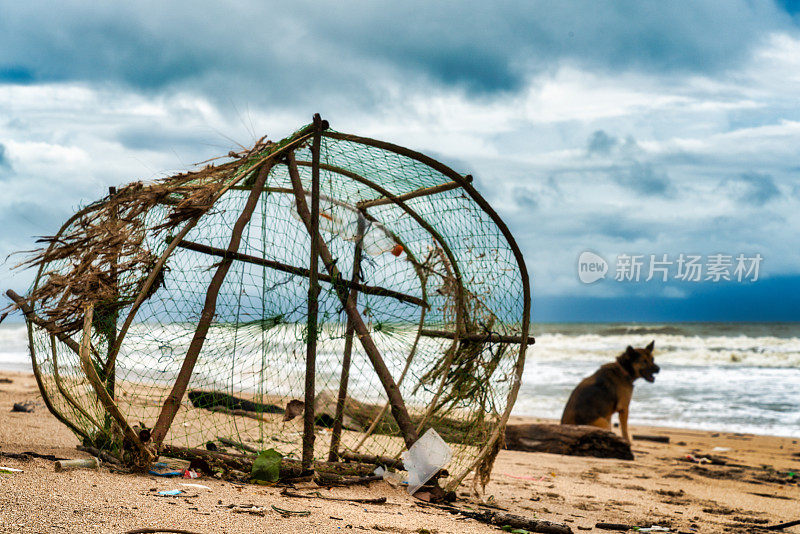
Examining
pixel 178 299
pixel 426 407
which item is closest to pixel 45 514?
pixel 178 299

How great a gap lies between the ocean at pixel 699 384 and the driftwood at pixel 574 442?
440cm

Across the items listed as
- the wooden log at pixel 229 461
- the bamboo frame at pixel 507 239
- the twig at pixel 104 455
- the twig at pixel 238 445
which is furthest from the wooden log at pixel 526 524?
the twig at pixel 104 455

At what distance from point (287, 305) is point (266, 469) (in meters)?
1.13

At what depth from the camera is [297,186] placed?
15.8 ft

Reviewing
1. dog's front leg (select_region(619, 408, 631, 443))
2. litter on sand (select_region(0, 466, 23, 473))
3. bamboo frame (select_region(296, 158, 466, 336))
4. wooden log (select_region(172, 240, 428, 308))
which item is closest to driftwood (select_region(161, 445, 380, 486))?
litter on sand (select_region(0, 466, 23, 473))

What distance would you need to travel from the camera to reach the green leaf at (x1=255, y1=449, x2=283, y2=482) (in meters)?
4.39

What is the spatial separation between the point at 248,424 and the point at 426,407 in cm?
285

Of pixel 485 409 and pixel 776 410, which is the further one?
pixel 776 410

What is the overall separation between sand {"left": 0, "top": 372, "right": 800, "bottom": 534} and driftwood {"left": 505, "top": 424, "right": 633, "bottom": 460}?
0.82 feet

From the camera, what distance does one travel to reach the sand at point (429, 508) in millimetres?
3289

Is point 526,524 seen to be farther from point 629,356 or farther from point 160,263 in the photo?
point 629,356

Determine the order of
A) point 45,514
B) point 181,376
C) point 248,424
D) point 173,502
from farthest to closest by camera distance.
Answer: point 248,424 → point 181,376 → point 173,502 → point 45,514

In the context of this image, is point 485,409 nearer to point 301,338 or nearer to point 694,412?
point 301,338

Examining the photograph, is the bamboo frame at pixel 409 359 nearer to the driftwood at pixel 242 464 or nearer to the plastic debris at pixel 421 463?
the plastic debris at pixel 421 463
